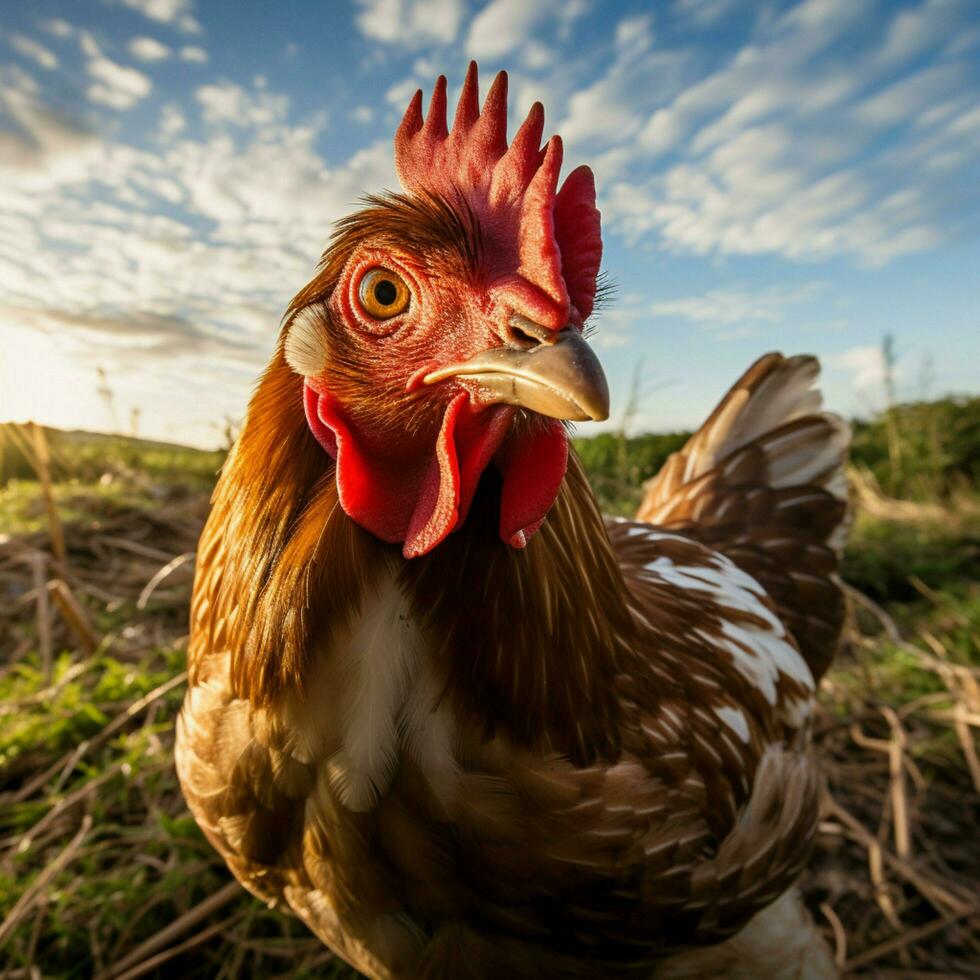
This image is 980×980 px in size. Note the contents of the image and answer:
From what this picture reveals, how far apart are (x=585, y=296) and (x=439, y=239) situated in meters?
0.26

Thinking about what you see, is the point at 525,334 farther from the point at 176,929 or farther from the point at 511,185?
the point at 176,929

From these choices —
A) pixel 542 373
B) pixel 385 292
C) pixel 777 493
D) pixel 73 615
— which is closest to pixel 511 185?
pixel 385 292

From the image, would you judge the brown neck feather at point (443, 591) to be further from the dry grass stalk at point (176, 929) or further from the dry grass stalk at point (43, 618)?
the dry grass stalk at point (43, 618)

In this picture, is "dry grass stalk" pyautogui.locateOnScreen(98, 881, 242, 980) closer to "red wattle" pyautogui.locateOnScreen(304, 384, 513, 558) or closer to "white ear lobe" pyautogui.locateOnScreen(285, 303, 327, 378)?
"red wattle" pyautogui.locateOnScreen(304, 384, 513, 558)

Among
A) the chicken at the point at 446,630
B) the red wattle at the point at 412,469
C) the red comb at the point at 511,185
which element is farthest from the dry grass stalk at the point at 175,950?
the red comb at the point at 511,185

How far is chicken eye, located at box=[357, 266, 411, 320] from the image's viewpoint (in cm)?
112

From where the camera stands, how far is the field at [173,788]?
2102mm

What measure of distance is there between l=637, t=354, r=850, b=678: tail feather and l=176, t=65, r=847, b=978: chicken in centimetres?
130

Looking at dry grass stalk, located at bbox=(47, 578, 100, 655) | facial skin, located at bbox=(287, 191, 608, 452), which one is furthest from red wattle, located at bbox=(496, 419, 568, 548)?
dry grass stalk, located at bbox=(47, 578, 100, 655)

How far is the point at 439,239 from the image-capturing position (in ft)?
3.58

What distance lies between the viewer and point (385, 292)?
113 centimetres

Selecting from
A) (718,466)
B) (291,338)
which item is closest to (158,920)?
(291,338)

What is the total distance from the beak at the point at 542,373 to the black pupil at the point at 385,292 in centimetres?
17

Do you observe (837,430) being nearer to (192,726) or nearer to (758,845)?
(758,845)
